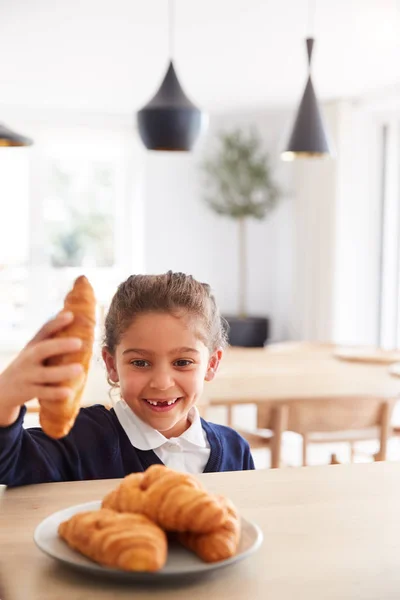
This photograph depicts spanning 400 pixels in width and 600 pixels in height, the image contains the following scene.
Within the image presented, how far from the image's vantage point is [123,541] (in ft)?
2.55

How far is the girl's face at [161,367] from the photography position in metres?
1.32

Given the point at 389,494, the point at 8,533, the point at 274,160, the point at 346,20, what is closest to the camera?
the point at 8,533

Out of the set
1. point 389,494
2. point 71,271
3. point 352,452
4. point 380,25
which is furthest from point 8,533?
point 71,271

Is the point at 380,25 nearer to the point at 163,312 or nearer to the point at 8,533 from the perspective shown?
the point at 163,312

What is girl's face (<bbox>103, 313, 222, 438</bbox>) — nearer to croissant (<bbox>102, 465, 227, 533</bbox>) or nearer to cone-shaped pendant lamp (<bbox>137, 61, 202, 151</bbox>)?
croissant (<bbox>102, 465, 227, 533</bbox>)

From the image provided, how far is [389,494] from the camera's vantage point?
44.6 inches

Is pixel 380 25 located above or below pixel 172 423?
above

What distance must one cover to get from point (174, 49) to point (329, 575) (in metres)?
4.82

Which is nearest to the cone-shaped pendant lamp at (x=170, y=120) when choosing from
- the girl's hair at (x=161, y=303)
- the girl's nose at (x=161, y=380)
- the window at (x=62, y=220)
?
the girl's hair at (x=161, y=303)

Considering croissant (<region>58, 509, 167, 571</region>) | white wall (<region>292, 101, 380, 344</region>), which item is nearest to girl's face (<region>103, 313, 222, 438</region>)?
croissant (<region>58, 509, 167, 571</region>)

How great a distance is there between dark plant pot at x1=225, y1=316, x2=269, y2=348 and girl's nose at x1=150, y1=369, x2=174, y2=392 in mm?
6158

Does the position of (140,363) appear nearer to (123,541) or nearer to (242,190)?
(123,541)

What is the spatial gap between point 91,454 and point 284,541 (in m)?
0.49

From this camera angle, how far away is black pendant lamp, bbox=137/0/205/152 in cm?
316
